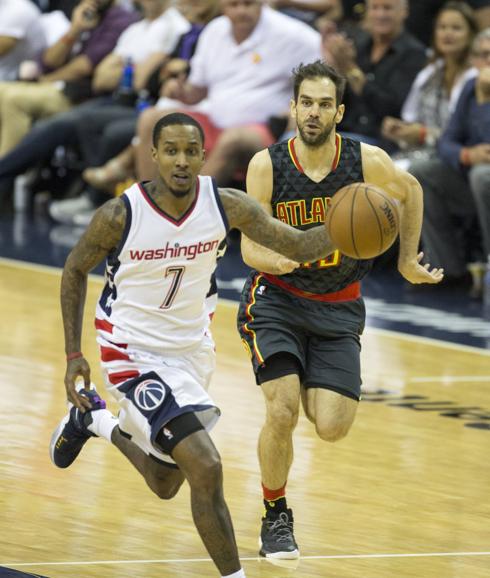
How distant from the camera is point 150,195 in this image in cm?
510

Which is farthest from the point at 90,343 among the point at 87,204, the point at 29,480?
the point at 87,204

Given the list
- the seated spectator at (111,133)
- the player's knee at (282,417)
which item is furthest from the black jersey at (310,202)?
the seated spectator at (111,133)

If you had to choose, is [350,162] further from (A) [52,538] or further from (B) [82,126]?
(B) [82,126]

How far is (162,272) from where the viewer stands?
16.6 feet

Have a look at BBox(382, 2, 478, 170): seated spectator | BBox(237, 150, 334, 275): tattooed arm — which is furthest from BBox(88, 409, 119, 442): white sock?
BBox(382, 2, 478, 170): seated spectator

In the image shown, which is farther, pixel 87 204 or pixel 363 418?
pixel 87 204

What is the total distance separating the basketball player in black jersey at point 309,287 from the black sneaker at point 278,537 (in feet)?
0.08

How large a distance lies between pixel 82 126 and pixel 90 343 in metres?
5.60

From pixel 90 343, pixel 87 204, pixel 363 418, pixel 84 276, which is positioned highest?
pixel 84 276

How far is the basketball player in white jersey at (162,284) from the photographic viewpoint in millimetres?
4996

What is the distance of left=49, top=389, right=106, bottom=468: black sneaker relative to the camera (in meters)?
5.86

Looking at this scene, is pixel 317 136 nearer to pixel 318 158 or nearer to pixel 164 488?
pixel 318 158

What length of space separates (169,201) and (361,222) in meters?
0.67

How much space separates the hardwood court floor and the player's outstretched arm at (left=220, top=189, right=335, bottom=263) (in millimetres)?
1112
